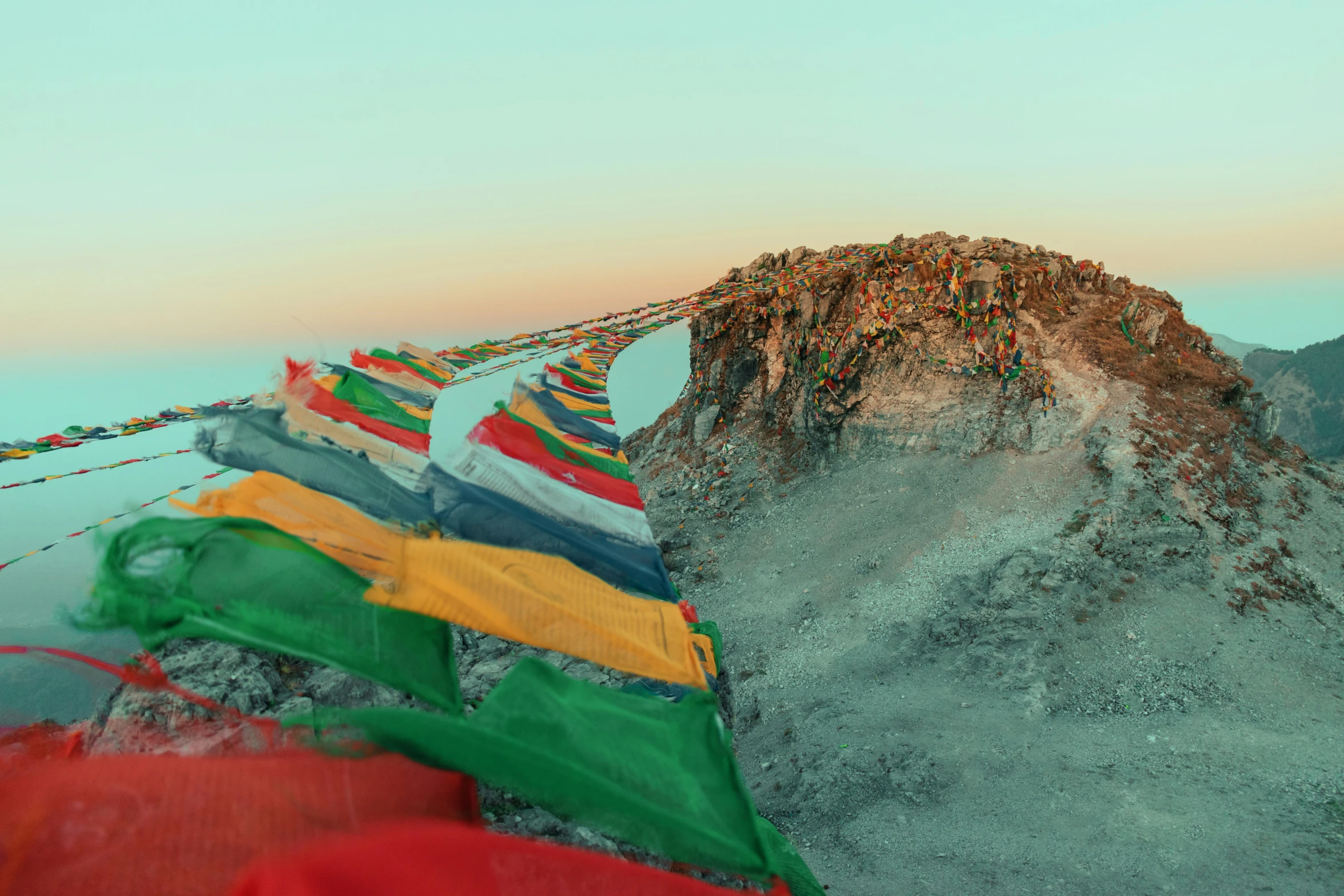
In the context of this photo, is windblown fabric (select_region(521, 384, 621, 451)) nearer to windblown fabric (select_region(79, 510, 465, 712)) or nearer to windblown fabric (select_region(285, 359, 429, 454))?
windblown fabric (select_region(285, 359, 429, 454))

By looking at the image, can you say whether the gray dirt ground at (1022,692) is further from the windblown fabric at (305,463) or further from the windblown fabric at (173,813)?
the windblown fabric at (173,813)

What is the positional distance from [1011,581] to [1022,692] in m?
A: 2.44

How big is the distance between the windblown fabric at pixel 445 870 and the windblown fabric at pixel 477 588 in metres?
0.60

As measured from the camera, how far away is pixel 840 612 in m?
13.0

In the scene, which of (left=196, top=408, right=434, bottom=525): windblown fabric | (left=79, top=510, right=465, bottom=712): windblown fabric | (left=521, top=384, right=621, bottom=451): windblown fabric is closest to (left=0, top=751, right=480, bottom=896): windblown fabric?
(left=79, top=510, right=465, bottom=712): windblown fabric

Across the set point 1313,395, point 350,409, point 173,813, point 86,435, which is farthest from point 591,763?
point 1313,395

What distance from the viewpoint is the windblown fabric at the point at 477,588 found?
6.97 ft

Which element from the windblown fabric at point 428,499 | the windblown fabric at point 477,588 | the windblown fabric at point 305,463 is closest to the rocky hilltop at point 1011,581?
the windblown fabric at point 428,499

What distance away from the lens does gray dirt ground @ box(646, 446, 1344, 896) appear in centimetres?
661

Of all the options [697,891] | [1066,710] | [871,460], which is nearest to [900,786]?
[1066,710]

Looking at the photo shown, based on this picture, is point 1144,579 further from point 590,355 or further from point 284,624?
point 284,624

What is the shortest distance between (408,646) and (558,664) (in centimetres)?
302

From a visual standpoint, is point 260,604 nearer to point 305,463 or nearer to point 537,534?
point 305,463

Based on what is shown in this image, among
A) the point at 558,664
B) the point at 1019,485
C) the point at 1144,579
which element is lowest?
the point at 1144,579
